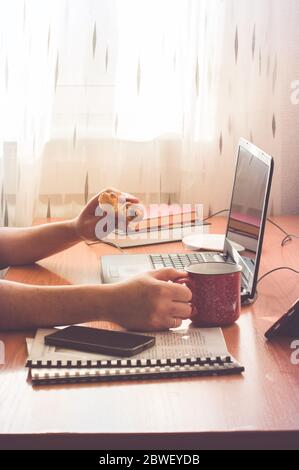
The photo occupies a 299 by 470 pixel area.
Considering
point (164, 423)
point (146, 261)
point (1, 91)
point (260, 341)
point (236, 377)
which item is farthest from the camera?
point (1, 91)

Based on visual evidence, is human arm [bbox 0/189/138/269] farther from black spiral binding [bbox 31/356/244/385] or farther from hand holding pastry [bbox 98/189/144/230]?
black spiral binding [bbox 31/356/244/385]

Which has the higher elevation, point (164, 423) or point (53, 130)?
point (53, 130)

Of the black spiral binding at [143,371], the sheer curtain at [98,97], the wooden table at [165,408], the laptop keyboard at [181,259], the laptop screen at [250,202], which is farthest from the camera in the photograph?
the sheer curtain at [98,97]

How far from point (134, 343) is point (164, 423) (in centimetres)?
23

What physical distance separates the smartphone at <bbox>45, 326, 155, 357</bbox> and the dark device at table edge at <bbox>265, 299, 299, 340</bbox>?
184mm

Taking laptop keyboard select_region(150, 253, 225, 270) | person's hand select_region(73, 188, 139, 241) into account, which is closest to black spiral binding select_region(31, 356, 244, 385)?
laptop keyboard select_region(150, 253, 225, 270)

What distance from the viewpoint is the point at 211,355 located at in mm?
1104

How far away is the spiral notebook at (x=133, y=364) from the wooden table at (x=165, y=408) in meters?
0.02

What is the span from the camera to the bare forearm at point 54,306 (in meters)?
1.22

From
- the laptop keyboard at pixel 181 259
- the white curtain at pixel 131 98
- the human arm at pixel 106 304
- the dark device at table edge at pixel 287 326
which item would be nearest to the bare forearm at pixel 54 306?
the human arm at pixel 106 304

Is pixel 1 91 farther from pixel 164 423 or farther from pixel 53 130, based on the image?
pixel 164 423

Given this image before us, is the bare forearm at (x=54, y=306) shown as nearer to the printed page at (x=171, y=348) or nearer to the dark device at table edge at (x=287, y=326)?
the printed page at (x=171, y=348)

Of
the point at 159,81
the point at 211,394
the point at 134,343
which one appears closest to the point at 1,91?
the point at 159,81

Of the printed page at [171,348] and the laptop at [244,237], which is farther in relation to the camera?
the laptop at [244,237]
